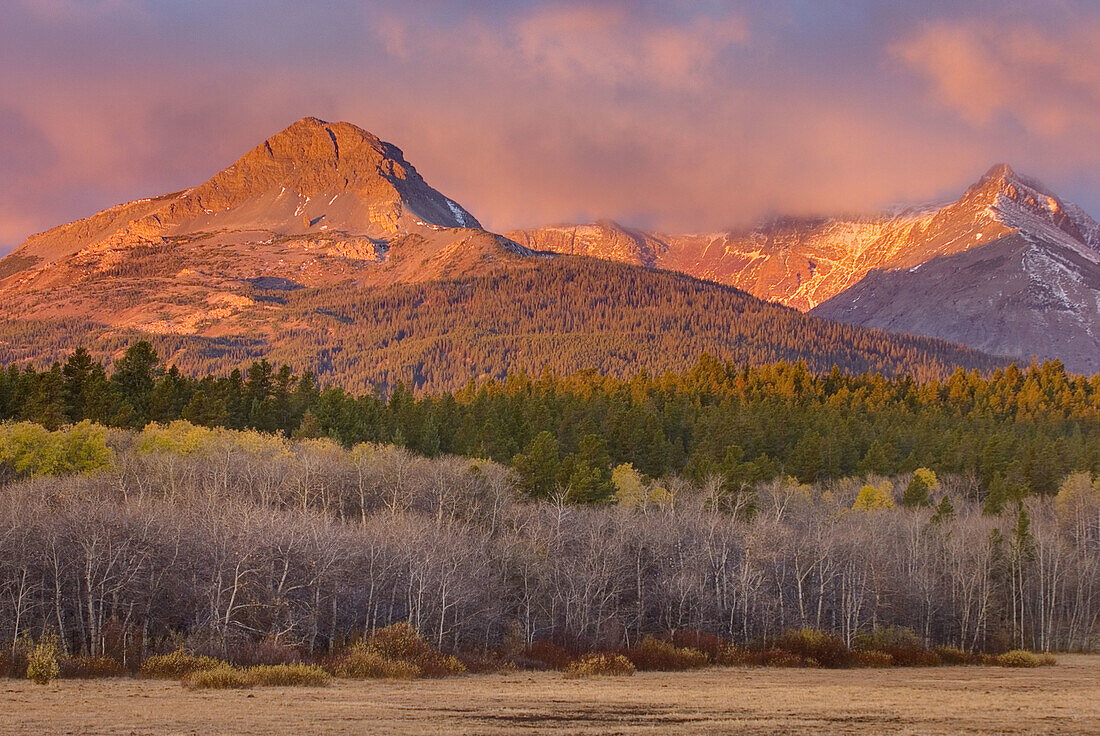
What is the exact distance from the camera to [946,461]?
5866 inches

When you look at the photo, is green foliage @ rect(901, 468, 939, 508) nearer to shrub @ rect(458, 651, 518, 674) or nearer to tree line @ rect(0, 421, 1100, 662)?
tree line @ rect(0, 421, 1100, 662)

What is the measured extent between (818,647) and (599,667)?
839 inches

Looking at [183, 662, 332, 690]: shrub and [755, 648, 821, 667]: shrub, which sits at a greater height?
[183, 662, 332, 690]: shrub

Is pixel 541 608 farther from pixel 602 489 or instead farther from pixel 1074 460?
pixel 1074 460

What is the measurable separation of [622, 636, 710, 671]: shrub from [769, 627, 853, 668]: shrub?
343 inches

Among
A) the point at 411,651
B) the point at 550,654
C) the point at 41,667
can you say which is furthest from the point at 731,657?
the point at 41,667

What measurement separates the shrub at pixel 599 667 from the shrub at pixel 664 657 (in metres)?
2.87

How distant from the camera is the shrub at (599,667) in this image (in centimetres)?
6438

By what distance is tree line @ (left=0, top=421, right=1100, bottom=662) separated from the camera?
71312mm

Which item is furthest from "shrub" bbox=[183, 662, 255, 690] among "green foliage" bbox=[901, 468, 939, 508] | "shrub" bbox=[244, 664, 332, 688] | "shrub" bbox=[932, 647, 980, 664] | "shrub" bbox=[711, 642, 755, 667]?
"green foliage" bbox=[901, 468, 939, 508]

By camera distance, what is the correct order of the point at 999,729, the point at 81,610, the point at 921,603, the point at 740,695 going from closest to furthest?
the point at 999,729, the point at 740,695, the point at 81,610, the point at 921,603

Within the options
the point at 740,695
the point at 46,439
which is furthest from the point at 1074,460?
the point at 46,439

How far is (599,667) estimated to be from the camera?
65625 mm

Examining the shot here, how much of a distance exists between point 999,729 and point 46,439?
85.3 metres
